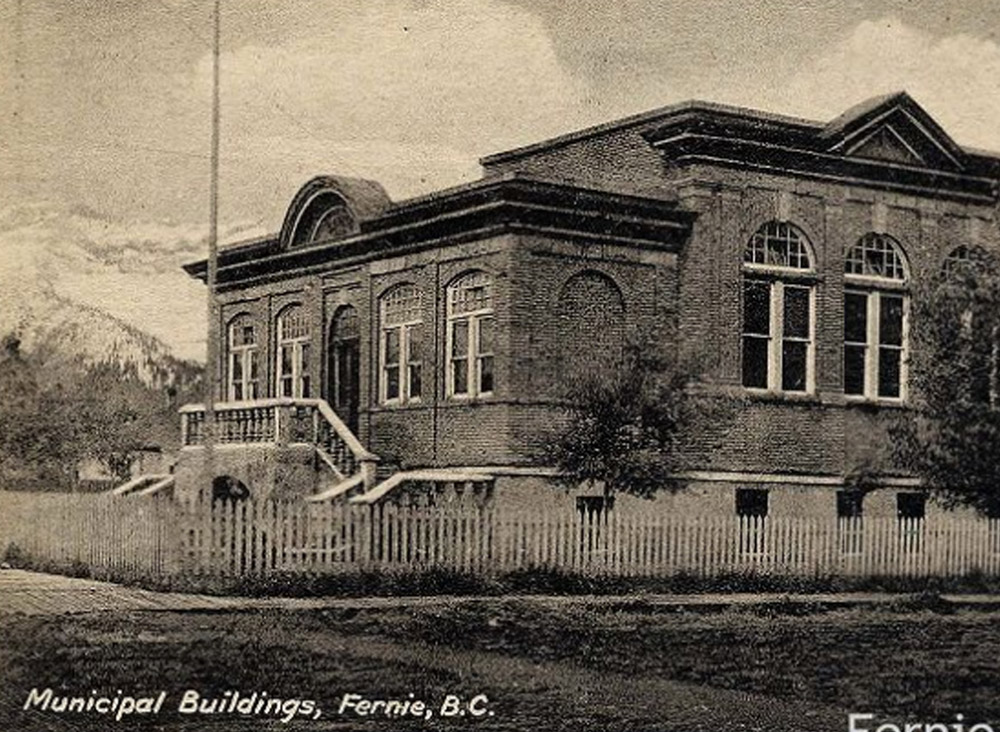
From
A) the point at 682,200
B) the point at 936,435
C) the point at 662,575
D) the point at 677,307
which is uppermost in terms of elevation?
the point at 682,200

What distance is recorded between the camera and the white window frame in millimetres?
16734

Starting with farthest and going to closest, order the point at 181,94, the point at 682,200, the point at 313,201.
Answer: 1. the point at 682,200
2. the point at 313,201
3. the point at 181,94

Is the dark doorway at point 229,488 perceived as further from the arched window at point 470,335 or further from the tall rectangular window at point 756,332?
the tall rectangular window at point 756,332

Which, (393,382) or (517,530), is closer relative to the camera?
(517,530)

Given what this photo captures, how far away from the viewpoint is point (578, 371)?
596 inches

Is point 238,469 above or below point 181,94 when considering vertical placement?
below

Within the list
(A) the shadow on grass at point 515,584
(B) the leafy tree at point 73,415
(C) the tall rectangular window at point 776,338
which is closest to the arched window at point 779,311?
(C) the tall rectangular window at point 776,338

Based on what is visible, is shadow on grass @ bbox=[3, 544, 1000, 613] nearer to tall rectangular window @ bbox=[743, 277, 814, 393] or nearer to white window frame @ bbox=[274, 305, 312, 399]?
tall rectangular window @ bbox=[743, 277, 814, 393]

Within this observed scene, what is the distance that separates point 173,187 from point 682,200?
20.6 ft

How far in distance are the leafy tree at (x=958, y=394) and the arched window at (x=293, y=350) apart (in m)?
5.41

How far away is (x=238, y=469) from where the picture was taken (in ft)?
51.4

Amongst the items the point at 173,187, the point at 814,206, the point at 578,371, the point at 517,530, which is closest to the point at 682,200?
the point at 814,206

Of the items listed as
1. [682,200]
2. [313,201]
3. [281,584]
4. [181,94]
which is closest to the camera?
[181,94]

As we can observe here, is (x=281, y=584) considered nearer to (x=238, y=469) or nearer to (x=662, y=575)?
(x=238, y=469)
